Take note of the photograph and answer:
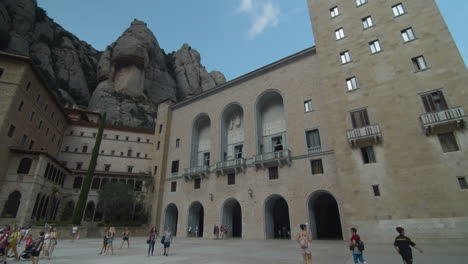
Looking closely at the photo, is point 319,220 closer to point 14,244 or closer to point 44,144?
point 14,244

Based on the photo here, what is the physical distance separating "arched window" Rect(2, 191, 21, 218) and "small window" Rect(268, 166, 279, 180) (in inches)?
1176

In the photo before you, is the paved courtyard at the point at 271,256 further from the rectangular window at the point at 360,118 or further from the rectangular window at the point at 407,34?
the rectangular window at the point at 407,34

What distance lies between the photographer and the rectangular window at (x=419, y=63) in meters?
17.6

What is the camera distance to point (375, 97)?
1884cm

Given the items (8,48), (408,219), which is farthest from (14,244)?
(8,48)

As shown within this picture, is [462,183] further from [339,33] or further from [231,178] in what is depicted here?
[231,178]

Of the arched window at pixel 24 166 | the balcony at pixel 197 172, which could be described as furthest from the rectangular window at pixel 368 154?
the arched window at pixel 24 166

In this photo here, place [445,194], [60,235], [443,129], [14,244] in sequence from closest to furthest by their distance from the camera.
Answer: [14,244], [445,194], [443,129], [60,235]

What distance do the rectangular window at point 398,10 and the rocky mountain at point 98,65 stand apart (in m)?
51.1

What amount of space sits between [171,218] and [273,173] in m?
17.9

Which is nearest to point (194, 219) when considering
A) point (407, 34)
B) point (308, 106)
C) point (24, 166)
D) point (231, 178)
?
point (231, 178)

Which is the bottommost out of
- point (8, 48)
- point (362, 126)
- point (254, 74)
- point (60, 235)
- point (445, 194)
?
point (60, 235)

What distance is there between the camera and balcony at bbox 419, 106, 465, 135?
595 inches

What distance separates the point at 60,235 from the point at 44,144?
56.1 ft
